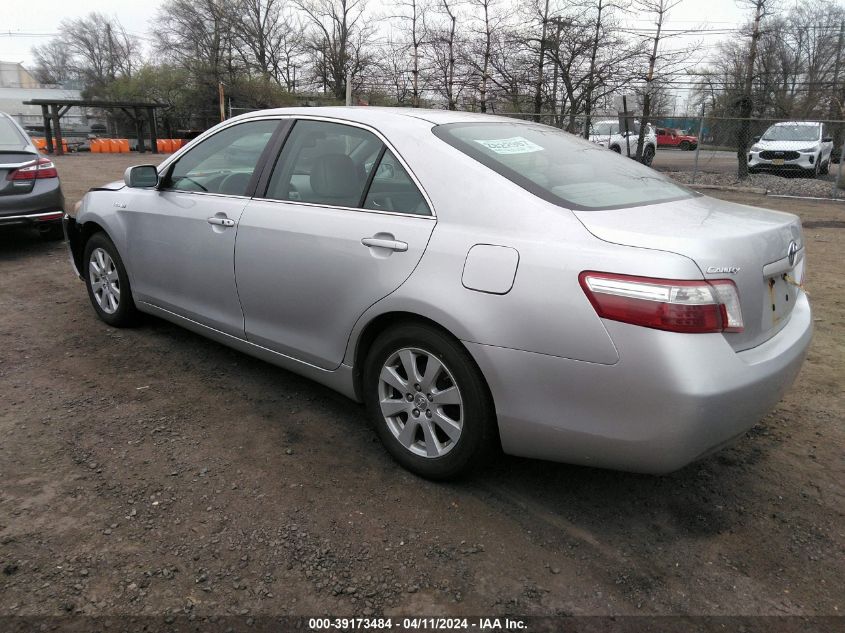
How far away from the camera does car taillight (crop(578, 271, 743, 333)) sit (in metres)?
2.19

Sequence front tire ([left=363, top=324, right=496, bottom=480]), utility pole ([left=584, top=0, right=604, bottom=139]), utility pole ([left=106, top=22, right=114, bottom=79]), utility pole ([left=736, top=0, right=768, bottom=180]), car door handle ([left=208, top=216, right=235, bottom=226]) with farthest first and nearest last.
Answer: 1. utility pole ([left=106, top=22, right=114, bottom=79])
2. utility pole ([left=584, top=0, right=604, bottom=139])
3. utility pole ([left=736, top=0, right=768, bottom=180])
4. car door handle ([left=208, top=216, right=235, bottom=226])
5. front tire ([left=363, top=324, right=496, bottom=480])

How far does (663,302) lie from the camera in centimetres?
219

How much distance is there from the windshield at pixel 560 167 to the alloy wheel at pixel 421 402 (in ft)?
2.74

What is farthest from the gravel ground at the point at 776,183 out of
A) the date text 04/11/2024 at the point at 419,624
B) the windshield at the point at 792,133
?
the date text 04/11/2024 at the point at 419,624

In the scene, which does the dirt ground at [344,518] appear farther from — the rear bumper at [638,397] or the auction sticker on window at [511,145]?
the auction sticker on window at [511,145]

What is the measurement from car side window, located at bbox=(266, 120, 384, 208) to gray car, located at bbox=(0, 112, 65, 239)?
482 centimetres

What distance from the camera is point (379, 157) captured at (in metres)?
3.11

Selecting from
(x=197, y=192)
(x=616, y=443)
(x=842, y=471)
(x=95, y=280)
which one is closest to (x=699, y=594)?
(x=616, y=443)

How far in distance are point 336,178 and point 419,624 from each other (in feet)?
6.75

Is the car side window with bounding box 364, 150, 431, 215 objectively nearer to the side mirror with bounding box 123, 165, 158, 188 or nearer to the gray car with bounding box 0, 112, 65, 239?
the side mirror with bounding box 123, 165, 158, 188

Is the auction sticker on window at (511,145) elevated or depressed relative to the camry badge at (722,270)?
elevated

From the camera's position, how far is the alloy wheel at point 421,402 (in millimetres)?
2719

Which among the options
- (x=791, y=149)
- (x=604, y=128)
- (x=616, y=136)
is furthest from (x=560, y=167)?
(x=616, y=136)

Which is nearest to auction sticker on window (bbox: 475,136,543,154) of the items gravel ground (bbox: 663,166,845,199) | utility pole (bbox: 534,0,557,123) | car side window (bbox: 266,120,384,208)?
car side window (bbox: 266,120,384,208)
